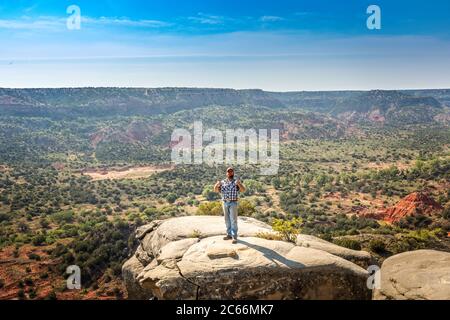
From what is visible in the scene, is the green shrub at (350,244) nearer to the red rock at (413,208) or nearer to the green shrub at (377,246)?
the green shrub at (377,246)

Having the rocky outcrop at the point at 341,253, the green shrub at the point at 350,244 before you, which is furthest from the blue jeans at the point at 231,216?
the green shrub at the point at 350,244

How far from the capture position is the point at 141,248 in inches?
684

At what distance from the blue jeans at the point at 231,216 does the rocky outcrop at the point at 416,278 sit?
16.4 ft

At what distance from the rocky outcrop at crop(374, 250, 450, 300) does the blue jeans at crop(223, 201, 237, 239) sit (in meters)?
5.00

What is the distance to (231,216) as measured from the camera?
12352mm

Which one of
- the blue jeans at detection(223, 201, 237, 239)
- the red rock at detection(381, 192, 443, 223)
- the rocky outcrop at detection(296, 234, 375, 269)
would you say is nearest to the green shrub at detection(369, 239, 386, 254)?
the rocky outcrop at detection(296, 234, 375, 269)

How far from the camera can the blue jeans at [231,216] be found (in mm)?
12266

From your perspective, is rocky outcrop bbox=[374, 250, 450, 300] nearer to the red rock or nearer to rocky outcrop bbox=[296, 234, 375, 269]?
rocky outcrop bbox=[296, 234, 375, 269]

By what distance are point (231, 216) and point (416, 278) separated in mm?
6368

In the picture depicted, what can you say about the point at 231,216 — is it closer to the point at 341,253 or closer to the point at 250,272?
the point at 250,272

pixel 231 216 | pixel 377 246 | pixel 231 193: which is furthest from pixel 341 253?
pixel 377 246

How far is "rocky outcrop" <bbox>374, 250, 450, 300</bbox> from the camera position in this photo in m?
11.4

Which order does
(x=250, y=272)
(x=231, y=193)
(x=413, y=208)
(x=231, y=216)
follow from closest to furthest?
1. (x=250, y=272)
2. (x=231, y=193)
3. (x=231, y=216)
4. (x=413, y=208)
